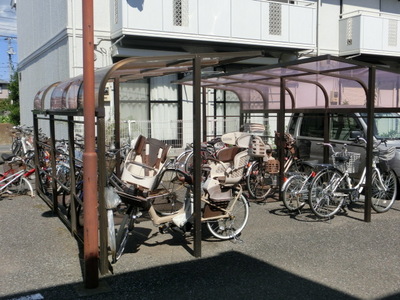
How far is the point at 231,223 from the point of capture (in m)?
5.75

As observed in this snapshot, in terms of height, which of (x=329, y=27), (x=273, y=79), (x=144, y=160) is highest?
(x=329, y=27)

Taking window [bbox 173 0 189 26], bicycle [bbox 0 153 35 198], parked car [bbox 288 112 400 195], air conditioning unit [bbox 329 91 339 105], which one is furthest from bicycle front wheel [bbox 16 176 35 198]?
window [bbox 173 0 189 26]

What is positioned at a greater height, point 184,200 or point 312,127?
point 312,127

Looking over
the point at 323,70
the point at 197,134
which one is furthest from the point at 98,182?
the point at 323,70

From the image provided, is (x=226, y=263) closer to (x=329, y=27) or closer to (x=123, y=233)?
(x=123, y=233)

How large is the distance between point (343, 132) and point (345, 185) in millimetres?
2259

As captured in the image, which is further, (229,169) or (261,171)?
(261,171)

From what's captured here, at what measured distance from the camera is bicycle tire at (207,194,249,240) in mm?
5598

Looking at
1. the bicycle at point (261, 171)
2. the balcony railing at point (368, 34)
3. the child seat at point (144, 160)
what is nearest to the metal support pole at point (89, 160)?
the child seat at point (144, 160)

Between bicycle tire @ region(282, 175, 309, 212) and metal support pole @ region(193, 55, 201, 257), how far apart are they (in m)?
2.23

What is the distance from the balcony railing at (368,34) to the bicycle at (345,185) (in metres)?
8.93

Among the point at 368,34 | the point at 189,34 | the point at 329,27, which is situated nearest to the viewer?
the point at 189,34

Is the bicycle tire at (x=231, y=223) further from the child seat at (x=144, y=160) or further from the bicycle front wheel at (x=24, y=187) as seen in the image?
the bicycle front wheel at (x=24, y=187)

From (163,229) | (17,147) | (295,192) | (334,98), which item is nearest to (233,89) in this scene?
(334,98)
